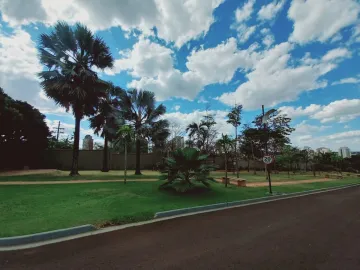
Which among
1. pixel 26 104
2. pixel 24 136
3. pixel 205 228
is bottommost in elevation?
pixel 205 228

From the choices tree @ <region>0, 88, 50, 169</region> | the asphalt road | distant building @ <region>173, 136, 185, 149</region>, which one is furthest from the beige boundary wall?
the asphalt road

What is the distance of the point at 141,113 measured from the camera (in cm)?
2109

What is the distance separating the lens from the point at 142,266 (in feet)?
11.2

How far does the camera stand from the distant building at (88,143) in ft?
122

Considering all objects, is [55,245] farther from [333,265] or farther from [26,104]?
[26,104]

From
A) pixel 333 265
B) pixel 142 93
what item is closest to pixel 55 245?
pixel 333 265

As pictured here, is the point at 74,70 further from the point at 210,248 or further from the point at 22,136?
the point at 210,248

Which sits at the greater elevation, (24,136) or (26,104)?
(26,104)

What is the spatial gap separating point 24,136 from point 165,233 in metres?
25.7

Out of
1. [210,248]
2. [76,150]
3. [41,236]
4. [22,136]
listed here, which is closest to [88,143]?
[22,136]

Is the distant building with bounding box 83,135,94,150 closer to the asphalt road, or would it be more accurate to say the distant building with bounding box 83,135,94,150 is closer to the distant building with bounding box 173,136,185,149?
the distant building with bounding box 173,136,185,149

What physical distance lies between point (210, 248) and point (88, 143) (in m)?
37.6

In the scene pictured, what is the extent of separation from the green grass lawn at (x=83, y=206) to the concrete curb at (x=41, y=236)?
0.27 m

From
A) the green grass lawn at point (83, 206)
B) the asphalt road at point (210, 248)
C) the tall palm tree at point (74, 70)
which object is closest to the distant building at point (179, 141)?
the tall palm tree at point (74, 70)
